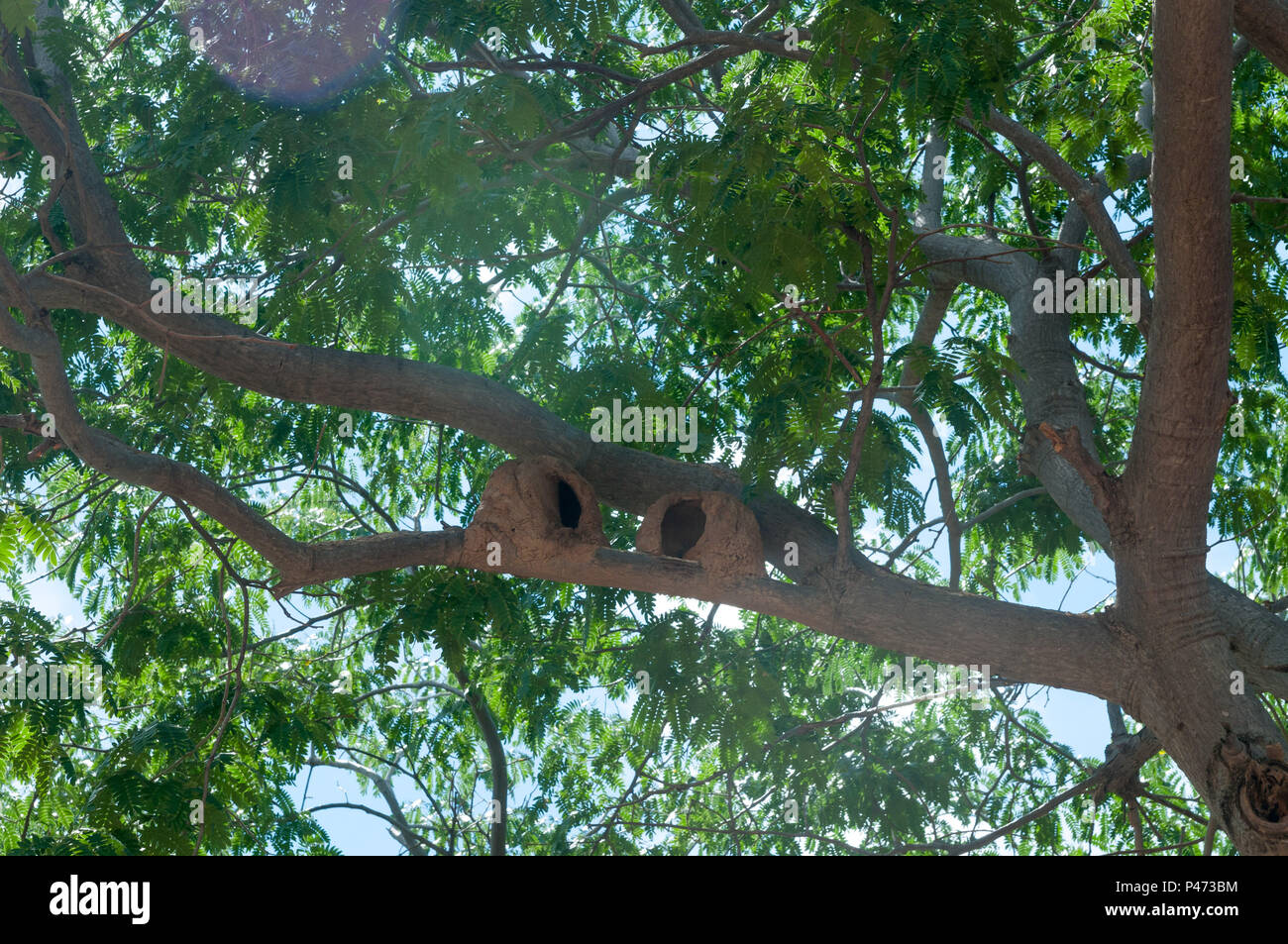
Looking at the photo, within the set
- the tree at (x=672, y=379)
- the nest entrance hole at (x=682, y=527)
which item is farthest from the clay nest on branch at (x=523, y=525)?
the nest entrance hole at (x=682, y=527)

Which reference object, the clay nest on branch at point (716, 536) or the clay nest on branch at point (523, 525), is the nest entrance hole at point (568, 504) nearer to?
the clay nest on branch at point (523, 525)

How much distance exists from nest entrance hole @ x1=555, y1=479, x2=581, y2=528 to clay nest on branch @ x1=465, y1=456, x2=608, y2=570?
0.17m

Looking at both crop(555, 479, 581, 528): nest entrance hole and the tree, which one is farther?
crop(555, 479, 581, 528): nest entrance hole

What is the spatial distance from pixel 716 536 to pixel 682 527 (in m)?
0.63

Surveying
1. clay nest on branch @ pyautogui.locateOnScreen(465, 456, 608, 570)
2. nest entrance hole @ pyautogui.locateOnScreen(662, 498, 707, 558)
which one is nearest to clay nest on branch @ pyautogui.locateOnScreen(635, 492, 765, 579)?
nest entrance hole @ pyautogui.locateOnScreen(662, 498, 707, 558)

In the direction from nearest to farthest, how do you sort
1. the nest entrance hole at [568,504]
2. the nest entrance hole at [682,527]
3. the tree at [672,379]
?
the tree at [672,379] < the nest entrance hole at [568,504] < the nest entrance hole at [682,527]

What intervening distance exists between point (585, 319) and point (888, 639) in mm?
5094

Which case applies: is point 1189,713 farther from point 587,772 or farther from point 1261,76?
point 587,772

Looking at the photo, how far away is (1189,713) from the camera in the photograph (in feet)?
15.0

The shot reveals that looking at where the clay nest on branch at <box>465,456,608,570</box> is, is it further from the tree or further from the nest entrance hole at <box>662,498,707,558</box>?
the nest entrance hole at <box>662,498,707,558</box>

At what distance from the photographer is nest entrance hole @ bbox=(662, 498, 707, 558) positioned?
5.70m

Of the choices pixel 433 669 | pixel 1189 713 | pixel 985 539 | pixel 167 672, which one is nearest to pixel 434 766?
pixel 433 669

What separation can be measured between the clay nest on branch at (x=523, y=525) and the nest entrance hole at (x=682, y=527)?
53cm

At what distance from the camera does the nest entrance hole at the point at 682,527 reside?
224 inches
